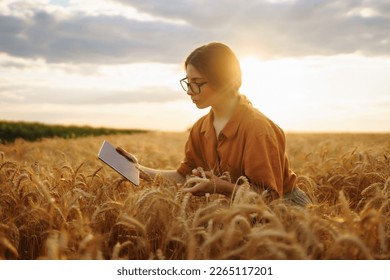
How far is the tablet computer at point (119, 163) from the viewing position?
275 cm

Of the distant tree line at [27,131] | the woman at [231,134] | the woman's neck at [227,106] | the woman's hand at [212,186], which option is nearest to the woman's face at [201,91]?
the woman at [231,134]

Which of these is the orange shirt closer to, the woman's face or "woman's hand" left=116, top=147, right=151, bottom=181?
the woman's face

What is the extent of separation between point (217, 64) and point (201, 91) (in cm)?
21

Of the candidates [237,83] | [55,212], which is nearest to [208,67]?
[237,83]

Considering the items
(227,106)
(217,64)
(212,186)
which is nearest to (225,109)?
(227,106)

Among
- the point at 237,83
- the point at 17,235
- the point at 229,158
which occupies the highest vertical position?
the point at 237,83

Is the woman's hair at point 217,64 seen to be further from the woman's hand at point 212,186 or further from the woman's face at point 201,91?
the woman's hand at point 212,186

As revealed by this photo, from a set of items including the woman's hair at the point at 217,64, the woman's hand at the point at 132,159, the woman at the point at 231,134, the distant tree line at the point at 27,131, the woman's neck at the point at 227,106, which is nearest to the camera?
the woman at the point at 231,134

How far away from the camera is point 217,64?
2.85 metres

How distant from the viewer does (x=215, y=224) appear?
212cm
